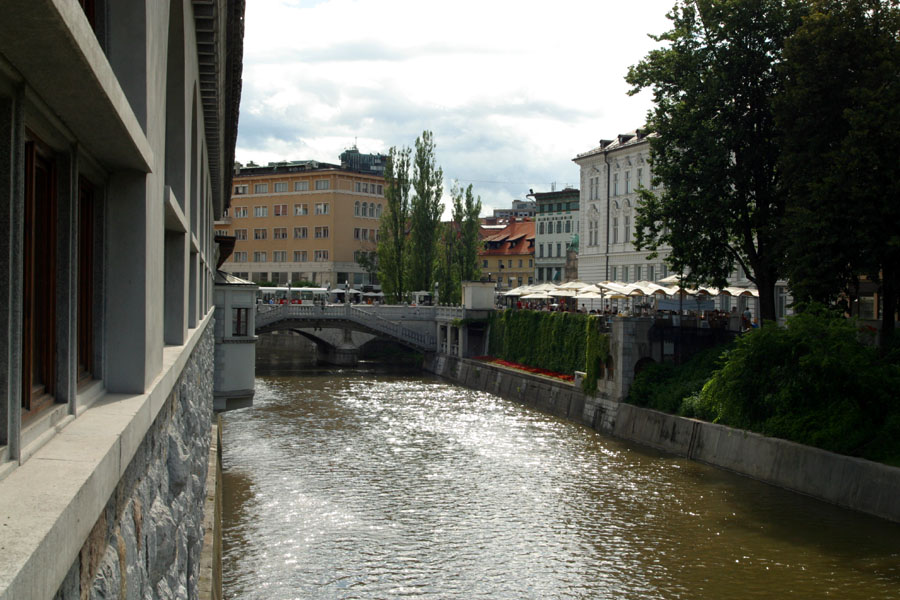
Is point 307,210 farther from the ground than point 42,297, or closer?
farther from the ground

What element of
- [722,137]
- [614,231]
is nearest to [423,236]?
[614,231]

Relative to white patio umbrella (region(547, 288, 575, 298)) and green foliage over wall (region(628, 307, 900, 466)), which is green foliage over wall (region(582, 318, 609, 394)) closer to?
green foliage over wall (region(628, 307, 900, 466))

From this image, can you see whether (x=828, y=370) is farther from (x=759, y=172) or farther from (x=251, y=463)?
(x=251, y=463)

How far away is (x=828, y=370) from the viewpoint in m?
26.9

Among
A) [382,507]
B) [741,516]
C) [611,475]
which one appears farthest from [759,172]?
[382,507]

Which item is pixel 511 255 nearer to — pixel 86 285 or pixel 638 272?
pixel 638 272

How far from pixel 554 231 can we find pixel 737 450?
232 feet

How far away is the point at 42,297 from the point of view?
4.07 m

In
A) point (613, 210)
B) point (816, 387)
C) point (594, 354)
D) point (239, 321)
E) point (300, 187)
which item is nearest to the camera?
point (816, 387)

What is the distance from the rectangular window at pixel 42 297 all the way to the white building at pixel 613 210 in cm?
6523

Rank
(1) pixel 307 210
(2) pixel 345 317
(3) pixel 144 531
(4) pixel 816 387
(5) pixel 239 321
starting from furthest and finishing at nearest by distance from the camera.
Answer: (1) pixel 307 210 → (2) pixel 345 317 → (5) pixel 239 321 → (4) pixel 816 387 → (3) pixel 144 531

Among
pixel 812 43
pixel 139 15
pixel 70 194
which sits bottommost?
pixel 70 194

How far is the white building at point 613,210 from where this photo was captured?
7093 cm

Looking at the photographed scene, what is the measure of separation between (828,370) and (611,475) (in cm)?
712
